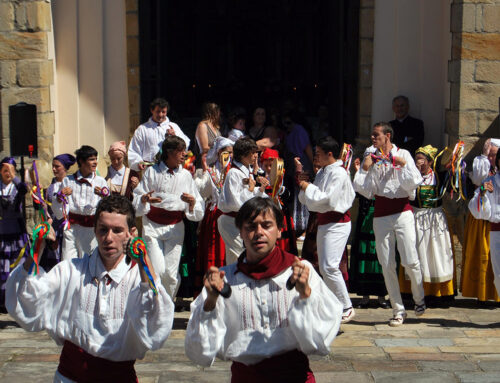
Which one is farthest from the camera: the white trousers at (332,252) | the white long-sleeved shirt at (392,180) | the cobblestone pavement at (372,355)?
the white long-sleeved shirt at (392,180)

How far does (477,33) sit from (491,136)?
1.09 meters

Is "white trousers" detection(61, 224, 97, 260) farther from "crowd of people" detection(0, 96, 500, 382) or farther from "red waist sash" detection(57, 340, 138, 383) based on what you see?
"red waist sash" detection(57, 340, 138, 383)

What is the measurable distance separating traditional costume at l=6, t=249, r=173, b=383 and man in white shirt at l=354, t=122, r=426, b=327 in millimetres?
4208

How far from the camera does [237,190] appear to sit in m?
7.93

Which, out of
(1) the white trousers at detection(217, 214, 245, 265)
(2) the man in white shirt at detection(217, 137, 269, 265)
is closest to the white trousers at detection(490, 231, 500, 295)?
(2) the man in white shirt at detection(217, 137, 269, 265)

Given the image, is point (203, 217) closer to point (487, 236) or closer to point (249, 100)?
point (487, 236)

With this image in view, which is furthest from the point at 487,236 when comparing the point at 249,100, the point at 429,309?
the point at 249,100

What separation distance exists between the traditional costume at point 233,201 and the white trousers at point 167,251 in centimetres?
38

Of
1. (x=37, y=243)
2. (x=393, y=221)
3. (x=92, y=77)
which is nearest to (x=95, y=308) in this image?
(x=37, y=243)

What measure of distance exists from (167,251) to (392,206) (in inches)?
77.7

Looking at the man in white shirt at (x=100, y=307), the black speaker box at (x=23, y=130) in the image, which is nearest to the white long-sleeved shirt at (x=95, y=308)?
the man in white shirt at (x=100, y=307)

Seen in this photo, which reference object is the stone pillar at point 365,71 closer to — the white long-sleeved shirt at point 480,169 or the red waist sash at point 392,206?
the white long-sleeved shirt at point 480,169

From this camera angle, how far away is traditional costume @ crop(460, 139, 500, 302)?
8977 mm

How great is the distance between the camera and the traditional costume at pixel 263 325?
3.91 meters
